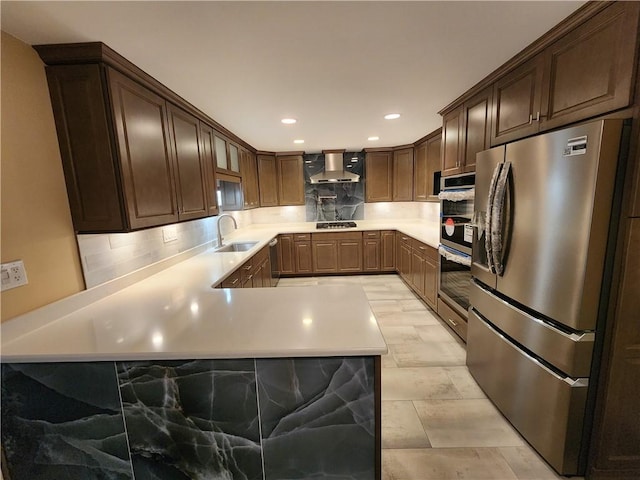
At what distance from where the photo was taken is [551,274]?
4.50 ft

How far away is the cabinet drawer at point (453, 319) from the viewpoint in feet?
8.17

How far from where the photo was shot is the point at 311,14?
1.23 m

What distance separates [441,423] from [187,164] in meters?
2.70

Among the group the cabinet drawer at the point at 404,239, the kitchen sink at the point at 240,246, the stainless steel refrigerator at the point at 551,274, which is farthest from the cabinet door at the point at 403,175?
the stainless steel refrigerator at the point at 551,274

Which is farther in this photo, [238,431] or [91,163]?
[91,163]

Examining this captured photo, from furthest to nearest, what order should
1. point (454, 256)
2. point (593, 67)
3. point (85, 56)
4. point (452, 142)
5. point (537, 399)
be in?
1. point (452, 142)
2. point (454, 256)
3. point (537, 399)
4. point (85, 56)
5. point (593, 67)

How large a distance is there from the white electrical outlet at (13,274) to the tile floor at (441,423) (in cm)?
211

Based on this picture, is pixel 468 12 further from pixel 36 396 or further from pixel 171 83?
pixel 36 396

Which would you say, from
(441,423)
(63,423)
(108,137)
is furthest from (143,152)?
(441,423)

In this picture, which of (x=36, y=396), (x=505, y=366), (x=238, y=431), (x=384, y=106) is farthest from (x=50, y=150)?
(x=505, y=366)

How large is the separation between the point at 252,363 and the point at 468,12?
1.87 m

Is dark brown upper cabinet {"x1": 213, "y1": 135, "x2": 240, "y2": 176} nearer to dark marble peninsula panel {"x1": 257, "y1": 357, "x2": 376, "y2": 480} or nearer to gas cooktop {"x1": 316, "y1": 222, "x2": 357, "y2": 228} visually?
gas cooktop {"x1": 316, "y1": 222, "x2": 357, "y2": 228}

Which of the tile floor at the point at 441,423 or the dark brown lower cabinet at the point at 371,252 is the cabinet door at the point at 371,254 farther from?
the tile floor at the point at 441,423

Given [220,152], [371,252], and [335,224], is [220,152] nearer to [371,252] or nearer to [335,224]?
[335,224]
